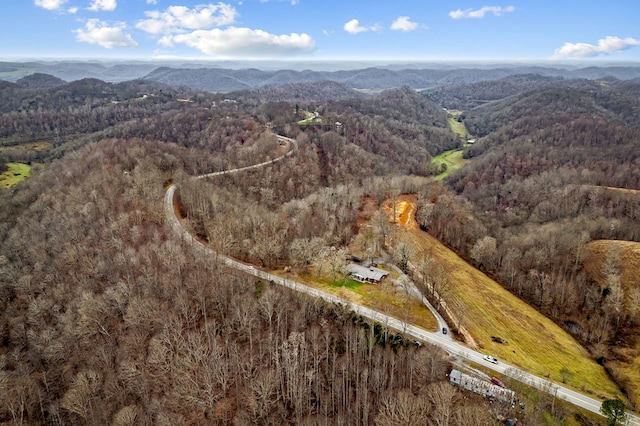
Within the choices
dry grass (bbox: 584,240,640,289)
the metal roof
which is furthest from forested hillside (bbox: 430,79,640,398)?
the metal roof

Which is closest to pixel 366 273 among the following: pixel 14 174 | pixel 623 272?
pixel 623 272

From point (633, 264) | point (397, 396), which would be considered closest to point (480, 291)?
point (633, 264)

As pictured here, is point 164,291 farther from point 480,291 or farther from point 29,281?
point 480,291

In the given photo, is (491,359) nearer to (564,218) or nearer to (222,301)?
(222,301)

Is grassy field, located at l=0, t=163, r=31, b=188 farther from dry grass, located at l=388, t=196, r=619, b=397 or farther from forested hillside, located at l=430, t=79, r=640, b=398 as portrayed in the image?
forested hillside, located at l=430, t=79, r=640, b=398

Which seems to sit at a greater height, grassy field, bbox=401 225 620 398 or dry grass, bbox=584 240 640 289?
dry grass, bbox=584 240 640 289
